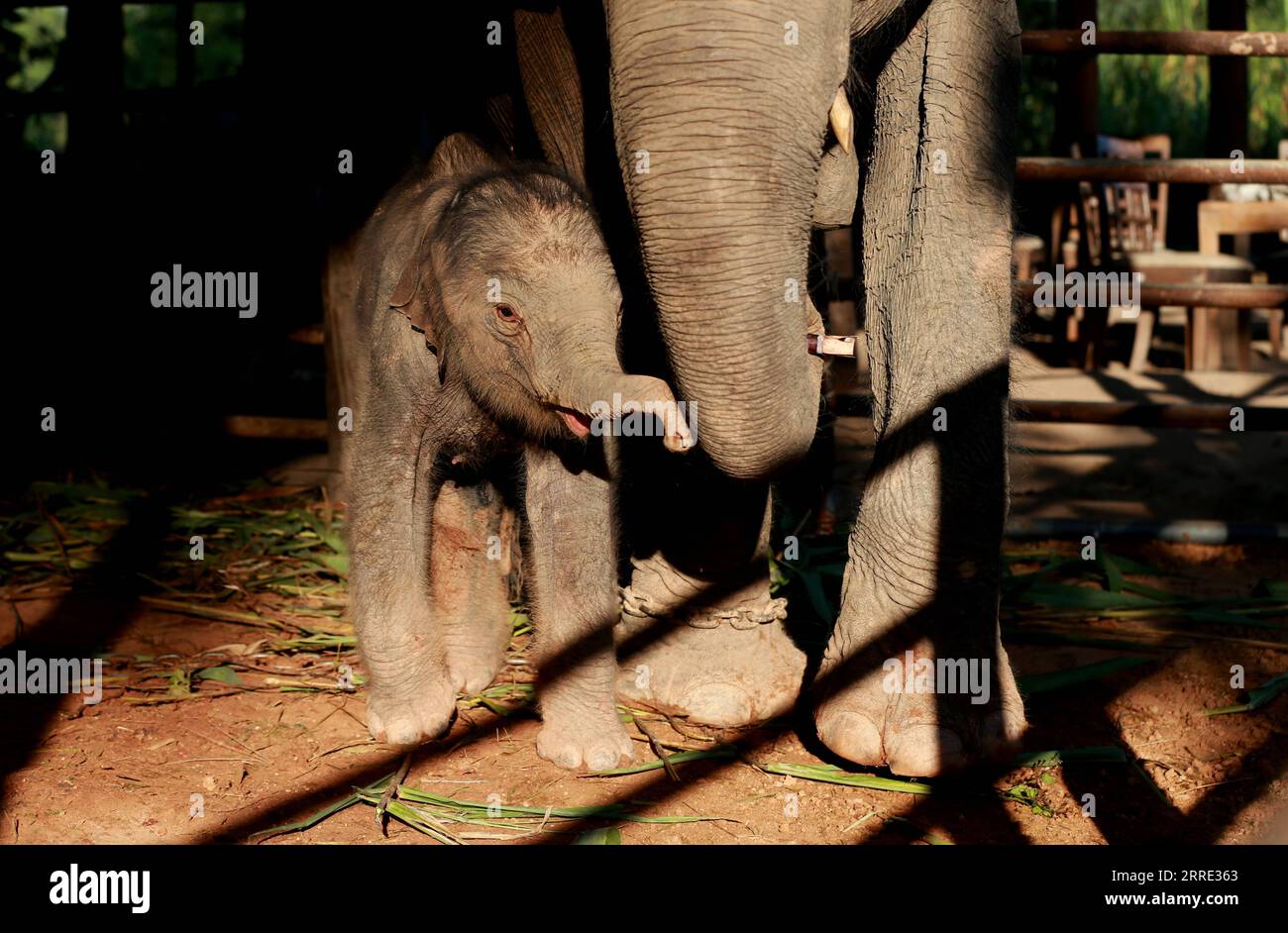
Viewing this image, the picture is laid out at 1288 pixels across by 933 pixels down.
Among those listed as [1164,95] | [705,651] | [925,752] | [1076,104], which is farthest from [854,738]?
[1164,95]

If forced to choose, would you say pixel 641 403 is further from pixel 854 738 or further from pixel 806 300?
pixel 854 738

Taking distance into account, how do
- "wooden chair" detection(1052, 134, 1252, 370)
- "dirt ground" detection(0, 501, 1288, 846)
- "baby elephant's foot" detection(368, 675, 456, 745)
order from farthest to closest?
"wooden chair" detection(1052, 134, 1252, 370) < "baby elephant's foot" detection(368, 675, 456, 745) < "dirt ground" detection(0, 501, 1288, 846)

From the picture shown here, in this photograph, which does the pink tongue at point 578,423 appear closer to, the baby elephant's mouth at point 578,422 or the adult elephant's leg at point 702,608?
the baby elephant's mouth at point 578,422

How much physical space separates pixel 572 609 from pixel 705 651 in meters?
0.48

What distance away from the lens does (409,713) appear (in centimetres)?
312

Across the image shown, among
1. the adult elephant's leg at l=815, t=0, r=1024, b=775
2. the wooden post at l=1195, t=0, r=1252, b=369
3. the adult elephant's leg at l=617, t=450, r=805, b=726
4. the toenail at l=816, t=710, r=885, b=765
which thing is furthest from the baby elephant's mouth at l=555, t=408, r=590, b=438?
the wooden post at l=1195, t=0, r=1252, b=369

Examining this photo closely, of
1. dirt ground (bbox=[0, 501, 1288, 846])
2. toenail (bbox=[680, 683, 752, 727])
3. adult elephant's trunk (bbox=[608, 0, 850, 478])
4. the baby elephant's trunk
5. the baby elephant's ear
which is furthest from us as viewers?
toenail (bbox=[680, 683, 752, 727])

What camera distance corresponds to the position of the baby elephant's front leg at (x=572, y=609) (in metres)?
3.04

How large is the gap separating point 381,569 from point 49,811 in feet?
2.59

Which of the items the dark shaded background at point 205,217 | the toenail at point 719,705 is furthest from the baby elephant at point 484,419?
the dark shaded background at point 205,217

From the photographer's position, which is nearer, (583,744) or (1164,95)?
(583,744)

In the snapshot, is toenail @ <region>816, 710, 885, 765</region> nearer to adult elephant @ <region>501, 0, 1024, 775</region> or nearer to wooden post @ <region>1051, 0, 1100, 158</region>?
adult elephant @ <region>501, 0, 1024, 775</region>

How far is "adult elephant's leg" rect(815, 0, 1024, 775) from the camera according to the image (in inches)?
116

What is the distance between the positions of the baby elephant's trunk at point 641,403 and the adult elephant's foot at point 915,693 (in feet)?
2.42
